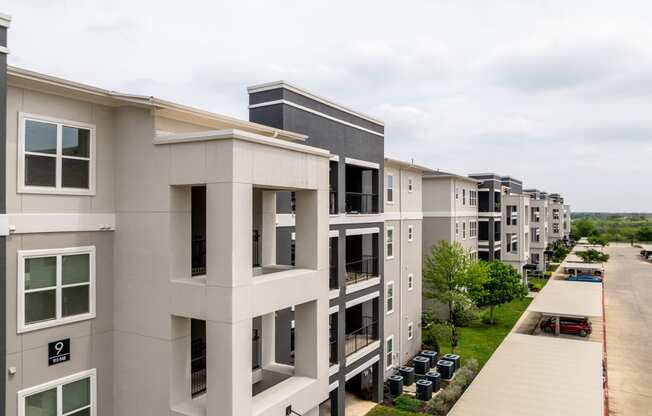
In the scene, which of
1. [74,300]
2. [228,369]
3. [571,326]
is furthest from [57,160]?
[571,326]

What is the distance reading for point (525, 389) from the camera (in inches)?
776

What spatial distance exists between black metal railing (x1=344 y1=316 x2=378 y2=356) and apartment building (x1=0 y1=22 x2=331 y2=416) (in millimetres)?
7080

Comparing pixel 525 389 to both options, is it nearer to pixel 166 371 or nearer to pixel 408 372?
pixel 408 372

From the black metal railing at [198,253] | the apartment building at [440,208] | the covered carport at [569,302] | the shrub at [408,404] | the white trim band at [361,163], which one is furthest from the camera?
the apartment building at [440,208]

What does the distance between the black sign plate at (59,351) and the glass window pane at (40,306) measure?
1.89 feet

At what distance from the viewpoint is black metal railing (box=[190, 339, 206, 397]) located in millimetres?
11024

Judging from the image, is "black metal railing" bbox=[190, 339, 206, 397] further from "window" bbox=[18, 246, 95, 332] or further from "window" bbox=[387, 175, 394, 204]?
"window" bbox=[387, 175, 394, 204]

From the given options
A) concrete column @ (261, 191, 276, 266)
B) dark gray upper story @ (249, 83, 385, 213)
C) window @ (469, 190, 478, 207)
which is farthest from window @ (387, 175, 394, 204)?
window @ (469, 190, 478, 207)

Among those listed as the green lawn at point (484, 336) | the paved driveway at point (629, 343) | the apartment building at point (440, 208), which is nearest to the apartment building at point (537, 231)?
the paved driveway at point (629, 343)

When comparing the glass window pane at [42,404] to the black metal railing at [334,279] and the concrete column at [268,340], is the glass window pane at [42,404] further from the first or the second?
the black metal railing at [334,279]

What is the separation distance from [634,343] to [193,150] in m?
30.5

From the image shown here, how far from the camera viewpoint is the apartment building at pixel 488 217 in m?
41.0

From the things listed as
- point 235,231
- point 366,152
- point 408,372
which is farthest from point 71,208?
point 408,372

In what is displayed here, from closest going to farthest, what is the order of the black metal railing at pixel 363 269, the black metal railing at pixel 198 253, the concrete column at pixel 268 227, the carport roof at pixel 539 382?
the black metal railing at pixel 198 253, the concrete column at pixel 268 227, the carport roof at pixel 539 382, the black metal railing at pixel 363 269
